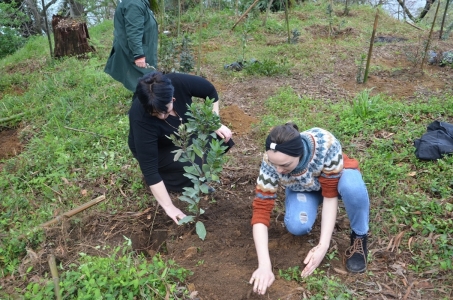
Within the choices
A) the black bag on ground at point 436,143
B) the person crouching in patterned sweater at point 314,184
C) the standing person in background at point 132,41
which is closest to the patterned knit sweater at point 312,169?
the person crouching in patterned sweater at point 314,184

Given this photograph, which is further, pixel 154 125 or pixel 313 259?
pixel 154 125

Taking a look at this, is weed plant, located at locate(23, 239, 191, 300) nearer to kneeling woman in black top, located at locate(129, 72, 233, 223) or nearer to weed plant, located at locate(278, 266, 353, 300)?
kneeling woman in black top, located at locate(129, 72, 233, 223)

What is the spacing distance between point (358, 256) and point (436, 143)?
5.07 feet

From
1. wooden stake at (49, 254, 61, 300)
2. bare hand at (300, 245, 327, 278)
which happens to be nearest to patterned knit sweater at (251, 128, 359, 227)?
bare hand at (300, 245, 327, 278)

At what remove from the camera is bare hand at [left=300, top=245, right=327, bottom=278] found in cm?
205

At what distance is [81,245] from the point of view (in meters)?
2.50

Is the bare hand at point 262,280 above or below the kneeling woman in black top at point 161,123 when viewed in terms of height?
below

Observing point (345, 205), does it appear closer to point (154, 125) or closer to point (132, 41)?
point (154, 125)

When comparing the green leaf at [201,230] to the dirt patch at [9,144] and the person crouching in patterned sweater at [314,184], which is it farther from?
the dirt patch at [9,144]

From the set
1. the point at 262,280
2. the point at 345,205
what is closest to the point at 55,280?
the point at 262,280

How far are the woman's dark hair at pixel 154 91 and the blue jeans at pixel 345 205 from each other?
104 centimetres

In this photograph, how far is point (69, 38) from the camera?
7230mm

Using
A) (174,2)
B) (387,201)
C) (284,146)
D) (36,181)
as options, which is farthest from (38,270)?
(174,2)

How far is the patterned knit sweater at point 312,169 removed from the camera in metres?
2.03
